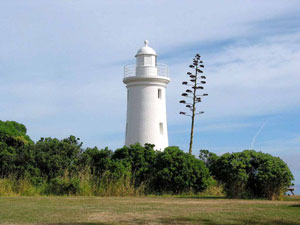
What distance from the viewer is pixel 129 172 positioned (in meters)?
20.3

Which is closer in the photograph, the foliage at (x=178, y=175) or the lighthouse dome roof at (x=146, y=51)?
the foliage at (x=178, y=175)

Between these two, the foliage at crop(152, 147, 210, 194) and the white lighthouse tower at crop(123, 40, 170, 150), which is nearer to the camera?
the foliage at crop(152, 147, 210, 194)

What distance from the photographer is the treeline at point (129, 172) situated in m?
17.3

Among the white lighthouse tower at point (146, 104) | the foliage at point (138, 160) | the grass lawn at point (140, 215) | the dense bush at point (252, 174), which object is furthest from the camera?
the white lighthouse tower at point (146, 104)

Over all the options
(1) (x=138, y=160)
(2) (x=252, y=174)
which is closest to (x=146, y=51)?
(1) (x=138, y=160)

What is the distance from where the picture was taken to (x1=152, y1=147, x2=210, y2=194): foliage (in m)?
20.4

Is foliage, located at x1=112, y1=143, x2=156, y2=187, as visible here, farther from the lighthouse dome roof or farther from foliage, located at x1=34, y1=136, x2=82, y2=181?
the lighthouse dome roof

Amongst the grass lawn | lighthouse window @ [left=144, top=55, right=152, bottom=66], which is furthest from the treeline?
lighthouse window @ [left=144, top=55, right=152, bottom=66]

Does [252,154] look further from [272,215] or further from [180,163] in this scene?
[272,215]

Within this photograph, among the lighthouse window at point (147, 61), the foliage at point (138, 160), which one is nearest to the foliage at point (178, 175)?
the foliage at point (138, 160)

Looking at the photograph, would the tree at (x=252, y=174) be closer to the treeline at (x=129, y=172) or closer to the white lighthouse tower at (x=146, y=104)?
the treeline at (x=129, y=172)

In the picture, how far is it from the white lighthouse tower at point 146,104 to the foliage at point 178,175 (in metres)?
8.13

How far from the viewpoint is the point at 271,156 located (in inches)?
694

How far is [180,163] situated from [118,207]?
8.44 m
